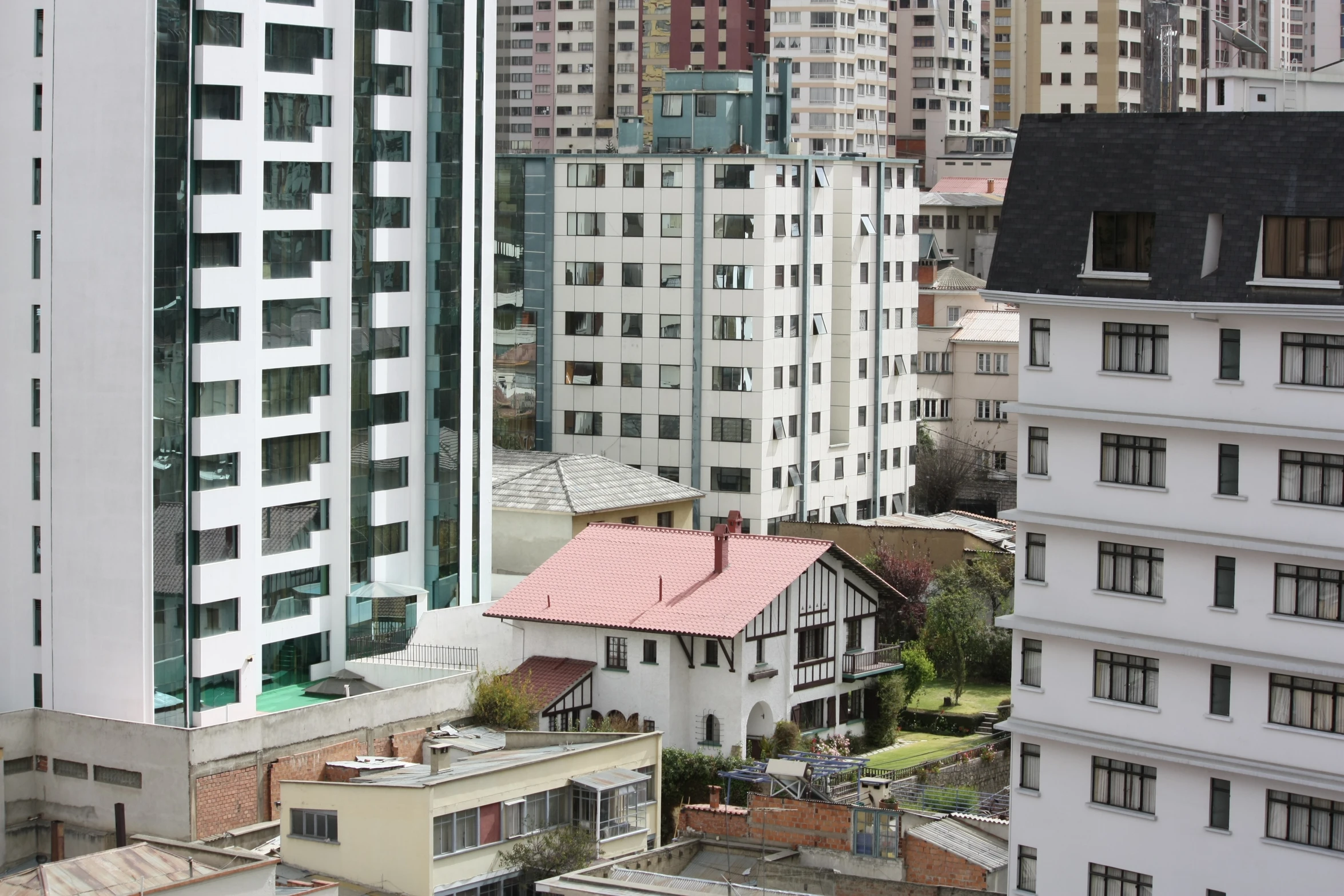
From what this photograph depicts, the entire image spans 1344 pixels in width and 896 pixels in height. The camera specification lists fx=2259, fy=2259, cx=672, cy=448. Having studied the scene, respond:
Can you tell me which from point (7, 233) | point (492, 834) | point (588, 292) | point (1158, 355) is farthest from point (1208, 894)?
point (588, 292)

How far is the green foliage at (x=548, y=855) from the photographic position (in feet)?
181

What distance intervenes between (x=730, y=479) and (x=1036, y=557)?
49.0m

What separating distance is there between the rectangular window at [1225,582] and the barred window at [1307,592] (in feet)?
2.71

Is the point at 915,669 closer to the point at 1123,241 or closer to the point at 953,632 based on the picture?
the point at 953,632

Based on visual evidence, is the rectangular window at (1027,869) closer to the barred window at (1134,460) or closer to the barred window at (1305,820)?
the barred window at (1305,820)

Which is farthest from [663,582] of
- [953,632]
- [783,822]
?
[783,822]

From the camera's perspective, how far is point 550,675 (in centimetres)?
6838

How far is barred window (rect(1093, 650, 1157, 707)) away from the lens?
43.7 metres

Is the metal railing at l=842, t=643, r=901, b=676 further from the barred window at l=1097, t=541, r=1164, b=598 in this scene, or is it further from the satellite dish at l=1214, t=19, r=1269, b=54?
the barred window at l=1097, t=541, r=1164, b=598

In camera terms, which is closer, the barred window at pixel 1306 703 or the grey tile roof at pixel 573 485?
the barred window at pixel 1306 703

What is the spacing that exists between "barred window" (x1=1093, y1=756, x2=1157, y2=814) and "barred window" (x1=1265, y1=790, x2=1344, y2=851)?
236cm

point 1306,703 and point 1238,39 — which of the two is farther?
point 1238,39

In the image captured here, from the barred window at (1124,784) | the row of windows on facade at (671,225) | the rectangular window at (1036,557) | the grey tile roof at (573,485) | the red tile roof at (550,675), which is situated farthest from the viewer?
the row of windows on facade at (671,225)

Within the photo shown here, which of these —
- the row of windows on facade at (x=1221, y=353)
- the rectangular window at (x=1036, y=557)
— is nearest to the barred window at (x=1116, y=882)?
the rectangular window at (x=1036, y=557)
